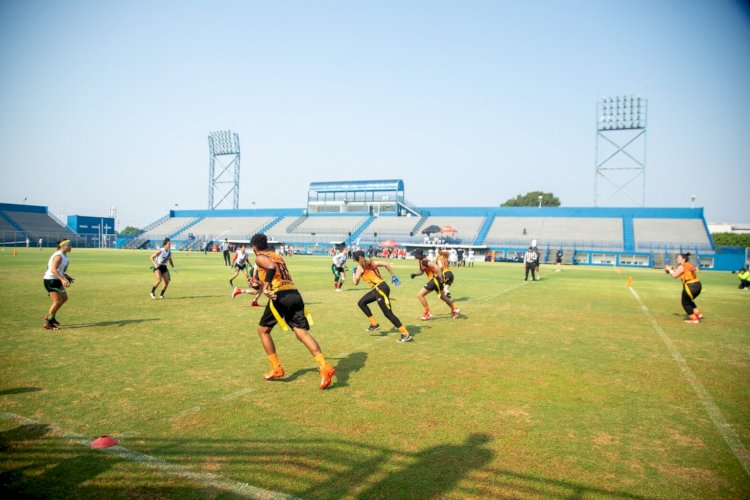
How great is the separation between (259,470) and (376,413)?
5.63 ft

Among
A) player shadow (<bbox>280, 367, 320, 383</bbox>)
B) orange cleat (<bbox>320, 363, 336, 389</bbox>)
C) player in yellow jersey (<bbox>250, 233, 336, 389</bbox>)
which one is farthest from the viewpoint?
player shadow (<bbox>280, 367, 320, 383</bbox>)

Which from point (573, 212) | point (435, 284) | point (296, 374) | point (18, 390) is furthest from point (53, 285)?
point (573, 212)

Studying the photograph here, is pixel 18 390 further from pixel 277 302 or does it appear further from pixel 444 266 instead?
pixel 444 266

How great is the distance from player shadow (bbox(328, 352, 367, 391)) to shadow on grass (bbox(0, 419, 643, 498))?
194 centimetres

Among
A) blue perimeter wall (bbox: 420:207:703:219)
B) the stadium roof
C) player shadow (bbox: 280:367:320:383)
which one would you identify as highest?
the stadium roof

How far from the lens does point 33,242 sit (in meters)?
73.4

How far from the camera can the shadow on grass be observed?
11.8ft

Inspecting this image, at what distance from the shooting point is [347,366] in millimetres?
7332

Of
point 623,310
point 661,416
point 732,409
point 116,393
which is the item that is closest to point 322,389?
point 116,393

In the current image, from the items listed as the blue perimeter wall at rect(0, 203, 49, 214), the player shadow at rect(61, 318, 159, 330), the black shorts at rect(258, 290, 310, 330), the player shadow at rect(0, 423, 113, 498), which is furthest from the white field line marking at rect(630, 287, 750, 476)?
the blue perimeter wall at rect(0, 203, 49, 214)

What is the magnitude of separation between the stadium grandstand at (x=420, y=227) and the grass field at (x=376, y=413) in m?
40.1

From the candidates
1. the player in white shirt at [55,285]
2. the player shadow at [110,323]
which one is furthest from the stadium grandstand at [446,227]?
the player in white shirt at [55,285]

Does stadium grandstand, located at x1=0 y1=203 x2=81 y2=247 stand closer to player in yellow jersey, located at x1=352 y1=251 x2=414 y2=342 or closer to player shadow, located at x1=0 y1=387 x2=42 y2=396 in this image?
player in yellow jersey, located at x1=352 y1=251 x2=414 y2=342

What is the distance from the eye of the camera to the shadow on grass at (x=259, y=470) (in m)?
3.60
